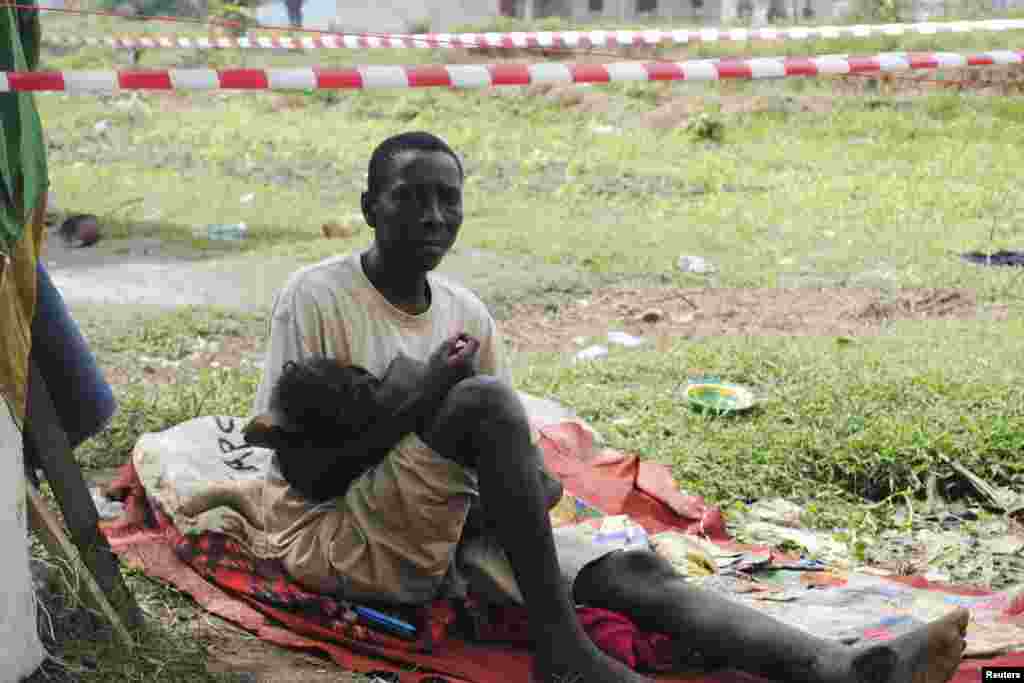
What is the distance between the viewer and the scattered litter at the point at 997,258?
8273 mm

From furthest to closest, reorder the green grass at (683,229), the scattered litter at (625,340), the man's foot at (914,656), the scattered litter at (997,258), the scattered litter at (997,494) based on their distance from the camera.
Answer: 1. the scattered litter at (997,258)
2. the scattered litter at (625,340)
3. the green grass at (683,229)
4. the scattered litter at (997,494)
5. the man's foot at (914,656)

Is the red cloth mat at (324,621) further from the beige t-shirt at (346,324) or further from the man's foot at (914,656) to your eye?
the beige t-shirt at (346,324)

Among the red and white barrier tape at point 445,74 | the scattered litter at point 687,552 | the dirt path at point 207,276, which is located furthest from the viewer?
the dirt path at point 207,276

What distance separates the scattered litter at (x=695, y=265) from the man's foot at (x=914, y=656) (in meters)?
5.66

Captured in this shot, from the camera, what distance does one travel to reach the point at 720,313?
7.46m

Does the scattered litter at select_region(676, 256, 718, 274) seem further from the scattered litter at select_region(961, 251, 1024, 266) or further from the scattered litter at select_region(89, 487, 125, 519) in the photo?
the scattered litter at select_region(89, 487, 125, 519)

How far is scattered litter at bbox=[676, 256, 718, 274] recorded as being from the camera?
8438 millimetres

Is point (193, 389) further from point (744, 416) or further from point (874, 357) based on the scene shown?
point (874, 357)

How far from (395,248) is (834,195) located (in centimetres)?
782

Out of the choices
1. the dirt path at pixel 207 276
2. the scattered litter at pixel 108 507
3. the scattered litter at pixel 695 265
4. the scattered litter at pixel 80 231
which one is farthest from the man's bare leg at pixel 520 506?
the scattered litter at pixel 80 231

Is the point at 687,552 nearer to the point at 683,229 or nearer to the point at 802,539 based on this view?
the point at 802,539

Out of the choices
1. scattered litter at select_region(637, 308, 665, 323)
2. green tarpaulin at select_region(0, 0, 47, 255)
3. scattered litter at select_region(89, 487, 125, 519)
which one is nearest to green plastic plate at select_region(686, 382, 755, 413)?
scattered litter at select_region(637, 308, 665, 323)

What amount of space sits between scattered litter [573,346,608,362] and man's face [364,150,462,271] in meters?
3.43

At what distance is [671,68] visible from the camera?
4.60 m
